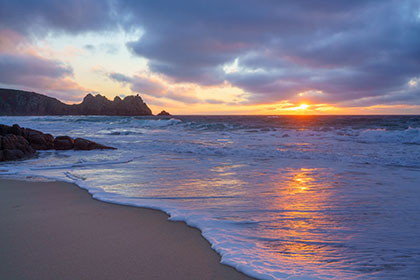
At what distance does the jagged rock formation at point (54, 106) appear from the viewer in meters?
98.1

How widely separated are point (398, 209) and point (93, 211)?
407 cm

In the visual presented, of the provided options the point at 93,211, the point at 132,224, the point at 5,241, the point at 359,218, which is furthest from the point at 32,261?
the point at 359,218

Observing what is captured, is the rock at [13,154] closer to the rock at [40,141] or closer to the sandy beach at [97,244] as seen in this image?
the rock at [40,141]

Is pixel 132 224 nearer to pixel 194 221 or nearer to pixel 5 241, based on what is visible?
pixel 194 221

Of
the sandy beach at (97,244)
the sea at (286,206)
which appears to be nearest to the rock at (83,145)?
the sea at (286,206)

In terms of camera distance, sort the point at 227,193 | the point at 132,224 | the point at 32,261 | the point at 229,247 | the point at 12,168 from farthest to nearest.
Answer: the point at 12,168 → the point at 227,193 → the point at 132,224 → the point at 229,247 → the point at 32,261

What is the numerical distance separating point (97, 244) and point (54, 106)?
11393 cm

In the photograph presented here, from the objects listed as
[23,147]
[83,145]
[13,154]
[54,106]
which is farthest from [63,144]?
[54,106]

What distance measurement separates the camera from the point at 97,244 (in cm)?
245

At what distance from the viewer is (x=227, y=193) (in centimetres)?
435

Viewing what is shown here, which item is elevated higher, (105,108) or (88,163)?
(105,108)

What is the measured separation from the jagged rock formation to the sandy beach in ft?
338

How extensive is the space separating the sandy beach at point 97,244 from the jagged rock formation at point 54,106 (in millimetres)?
102965

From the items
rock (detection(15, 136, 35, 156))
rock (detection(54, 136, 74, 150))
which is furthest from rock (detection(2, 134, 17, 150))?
rock (detection(54, 136, 74, 150))
